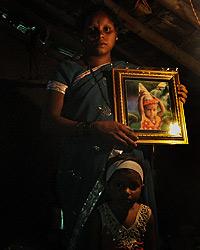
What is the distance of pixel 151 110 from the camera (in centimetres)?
254

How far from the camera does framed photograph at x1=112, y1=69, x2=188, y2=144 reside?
2.45 metres

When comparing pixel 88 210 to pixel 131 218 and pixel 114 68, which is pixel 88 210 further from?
pixel 114 68

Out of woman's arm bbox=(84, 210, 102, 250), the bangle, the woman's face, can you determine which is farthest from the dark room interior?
the bangle

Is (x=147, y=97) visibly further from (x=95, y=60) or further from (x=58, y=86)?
(x=58, y=86)

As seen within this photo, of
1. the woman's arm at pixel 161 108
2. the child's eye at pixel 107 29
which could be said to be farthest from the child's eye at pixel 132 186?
the child's eye at pixel 107 29

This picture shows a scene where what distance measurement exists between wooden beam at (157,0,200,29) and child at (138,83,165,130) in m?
0.89

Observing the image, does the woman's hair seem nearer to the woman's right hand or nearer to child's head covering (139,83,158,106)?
child's head covering (139,83,158,106)

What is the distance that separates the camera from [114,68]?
2598mm

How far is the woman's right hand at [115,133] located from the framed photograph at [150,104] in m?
0.14

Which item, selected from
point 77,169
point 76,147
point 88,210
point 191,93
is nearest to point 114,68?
point 76,147

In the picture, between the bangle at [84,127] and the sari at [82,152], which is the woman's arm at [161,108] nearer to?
the sari at [82,152]

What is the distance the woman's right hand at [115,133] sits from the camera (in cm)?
221

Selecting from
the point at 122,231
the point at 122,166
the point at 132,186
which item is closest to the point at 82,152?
the point at 122,166

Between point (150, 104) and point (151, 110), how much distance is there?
5cm
